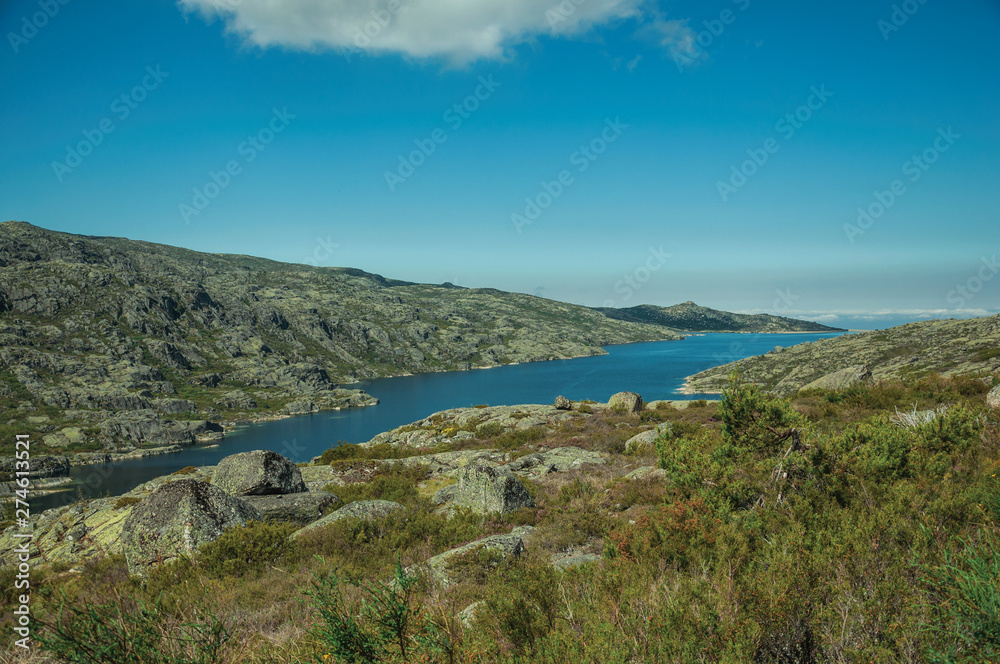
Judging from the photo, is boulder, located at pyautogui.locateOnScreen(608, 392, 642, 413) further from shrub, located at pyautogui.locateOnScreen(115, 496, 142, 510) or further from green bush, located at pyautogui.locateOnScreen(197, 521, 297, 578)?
shrub, located at pyautogui.locateOnScreen(115, 496, 142, 510)

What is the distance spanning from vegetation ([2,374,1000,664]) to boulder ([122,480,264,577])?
35.5 inches

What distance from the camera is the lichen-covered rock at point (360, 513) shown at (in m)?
11.6

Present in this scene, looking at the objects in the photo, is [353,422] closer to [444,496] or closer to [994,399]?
[444,496]

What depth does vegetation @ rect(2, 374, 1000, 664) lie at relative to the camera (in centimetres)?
398

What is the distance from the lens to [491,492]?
13.3 meters

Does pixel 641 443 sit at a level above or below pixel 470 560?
below

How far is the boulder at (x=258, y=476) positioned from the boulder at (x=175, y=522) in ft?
10.8

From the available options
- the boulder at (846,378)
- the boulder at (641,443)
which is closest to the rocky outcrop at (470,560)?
the boulder at (641,443)

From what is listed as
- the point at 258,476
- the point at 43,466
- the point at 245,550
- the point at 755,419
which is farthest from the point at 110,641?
the point at 43,466

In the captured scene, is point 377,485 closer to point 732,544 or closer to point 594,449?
point 594,449

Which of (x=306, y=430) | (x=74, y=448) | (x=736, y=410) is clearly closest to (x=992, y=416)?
(x=736, y=410)

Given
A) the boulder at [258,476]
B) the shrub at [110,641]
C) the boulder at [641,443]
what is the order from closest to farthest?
the shrub at [110,641], the boulder at [258,476], the boulder at [641,443]

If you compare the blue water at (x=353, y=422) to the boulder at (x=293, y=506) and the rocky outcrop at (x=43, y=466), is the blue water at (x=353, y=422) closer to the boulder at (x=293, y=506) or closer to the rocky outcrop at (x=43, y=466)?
the rocky outcrop at (x=43, y=466)

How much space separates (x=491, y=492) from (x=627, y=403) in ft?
76.4
